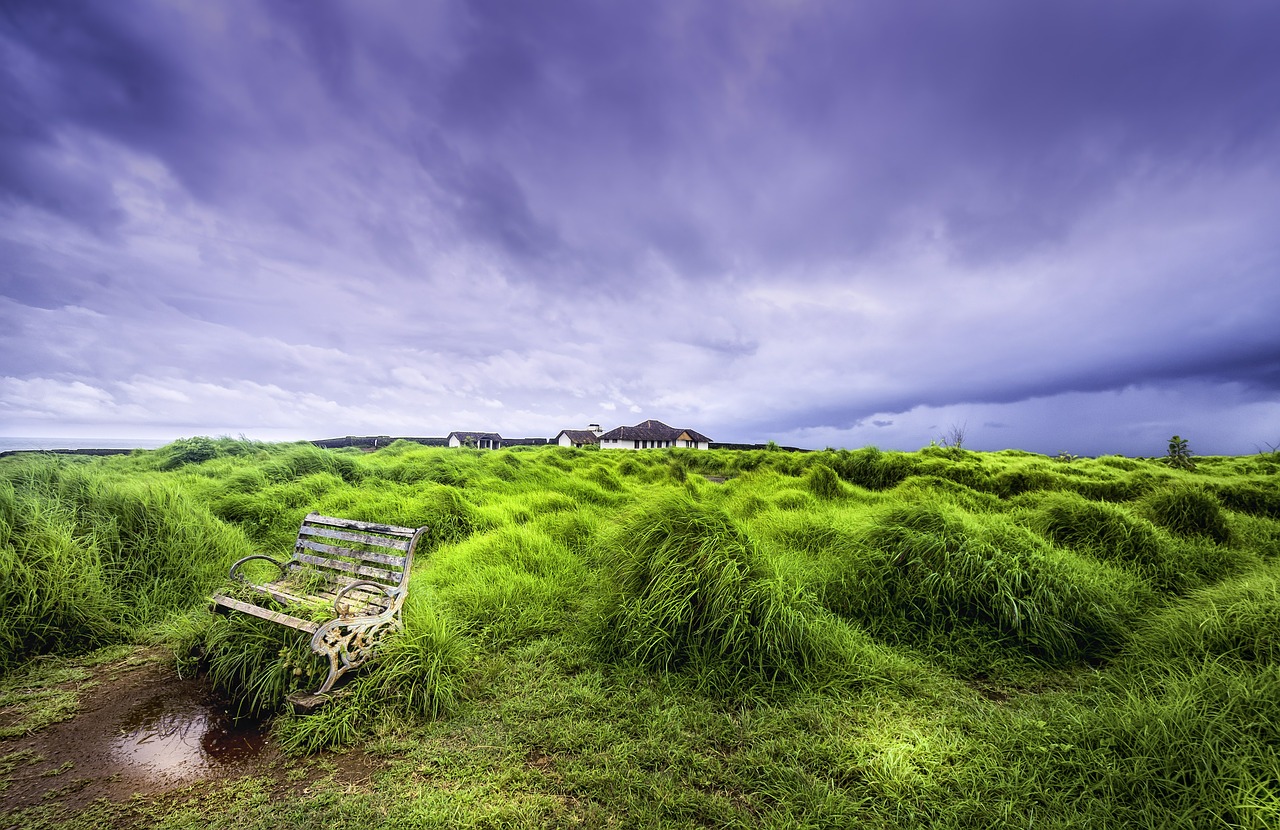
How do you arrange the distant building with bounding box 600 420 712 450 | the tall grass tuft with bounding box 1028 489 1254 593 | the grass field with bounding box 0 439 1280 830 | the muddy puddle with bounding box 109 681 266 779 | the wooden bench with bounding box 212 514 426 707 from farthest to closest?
the distant building with bounding box 600 420 712 450, the tall grass tuft with bounding box 1028 489 1254 593, the wooden bench with bounding box 212 514 426 707, the muddy puddle with bounding box 109 681 266 779, the grass field with bounding box 0 439 1280 830

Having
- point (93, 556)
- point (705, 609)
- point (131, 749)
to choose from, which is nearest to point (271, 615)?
point (131, 749)

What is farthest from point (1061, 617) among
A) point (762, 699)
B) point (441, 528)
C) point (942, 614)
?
point (441, 528)

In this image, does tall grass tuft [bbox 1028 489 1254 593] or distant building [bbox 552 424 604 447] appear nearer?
tall grass tuft [bbox 1028 489 1254 593]

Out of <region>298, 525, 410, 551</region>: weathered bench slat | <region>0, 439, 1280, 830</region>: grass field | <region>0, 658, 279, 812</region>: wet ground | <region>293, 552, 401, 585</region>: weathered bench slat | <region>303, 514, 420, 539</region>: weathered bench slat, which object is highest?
<region>303, 514, 420, 539</region>: weathered bench slat

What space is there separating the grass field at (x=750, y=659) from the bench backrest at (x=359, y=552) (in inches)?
18.6

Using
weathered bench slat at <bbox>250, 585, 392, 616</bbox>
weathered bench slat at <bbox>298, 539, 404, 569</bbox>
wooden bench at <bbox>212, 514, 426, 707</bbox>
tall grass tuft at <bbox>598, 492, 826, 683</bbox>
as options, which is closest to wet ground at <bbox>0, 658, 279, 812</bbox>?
wooden bench at <bbox>212, 514, 426, 707</bbox>

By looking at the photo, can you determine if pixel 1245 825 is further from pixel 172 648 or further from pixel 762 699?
pixel 172 648

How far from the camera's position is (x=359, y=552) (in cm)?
475

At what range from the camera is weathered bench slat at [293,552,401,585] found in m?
4.34

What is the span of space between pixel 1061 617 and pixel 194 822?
21.5ft

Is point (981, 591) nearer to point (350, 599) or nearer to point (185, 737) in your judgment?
point (350, 599)

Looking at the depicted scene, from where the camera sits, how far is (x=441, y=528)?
780cm

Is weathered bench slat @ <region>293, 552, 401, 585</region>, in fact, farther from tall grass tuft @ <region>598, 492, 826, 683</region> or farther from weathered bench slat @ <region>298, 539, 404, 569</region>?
tall grass tuft @ <region>598, 492, 826, 683</region>

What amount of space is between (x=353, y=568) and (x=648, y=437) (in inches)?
1643
